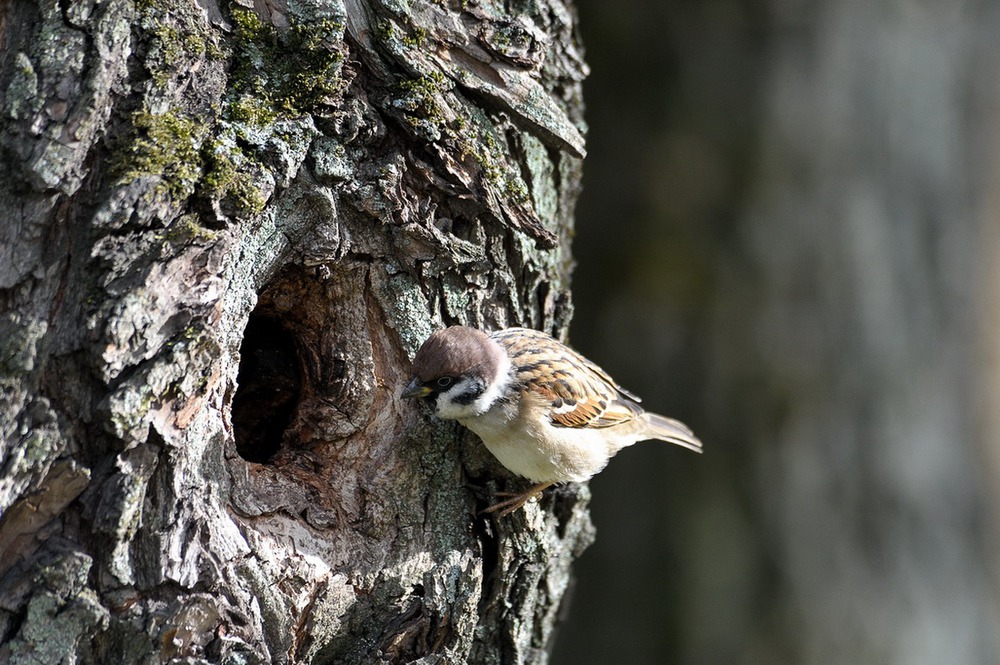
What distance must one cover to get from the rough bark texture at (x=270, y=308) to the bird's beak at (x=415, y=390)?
71mm

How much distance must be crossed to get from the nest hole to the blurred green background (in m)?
→ 1.66

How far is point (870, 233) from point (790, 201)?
1.23 feet

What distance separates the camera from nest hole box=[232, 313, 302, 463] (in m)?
2.97

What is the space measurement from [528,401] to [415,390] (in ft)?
1.79

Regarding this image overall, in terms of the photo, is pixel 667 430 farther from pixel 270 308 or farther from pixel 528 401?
pixel 270 308

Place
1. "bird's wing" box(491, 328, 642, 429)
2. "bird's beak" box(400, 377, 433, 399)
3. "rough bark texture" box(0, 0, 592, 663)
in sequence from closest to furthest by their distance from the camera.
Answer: "rough bark texture" box(0, 0, 592, 663)
"bird's beak" box(400, 377, 433, 399)
"bird's wing" box(491, 328, 642, 429)

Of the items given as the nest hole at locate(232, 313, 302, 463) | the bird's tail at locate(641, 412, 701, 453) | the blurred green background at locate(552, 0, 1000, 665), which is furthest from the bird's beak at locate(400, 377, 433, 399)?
the blurred green background at locate(552, 0, 1000, 665)

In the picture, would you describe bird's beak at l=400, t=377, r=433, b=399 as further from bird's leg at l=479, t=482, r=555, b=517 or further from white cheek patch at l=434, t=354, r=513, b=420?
bird's leg at l=479, t=482, r=555, b=517

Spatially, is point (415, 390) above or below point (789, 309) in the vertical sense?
below

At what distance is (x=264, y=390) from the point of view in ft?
10.1

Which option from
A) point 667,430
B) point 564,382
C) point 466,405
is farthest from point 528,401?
point 667,430

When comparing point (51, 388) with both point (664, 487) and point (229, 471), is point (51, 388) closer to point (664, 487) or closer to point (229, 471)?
point (229, 471)

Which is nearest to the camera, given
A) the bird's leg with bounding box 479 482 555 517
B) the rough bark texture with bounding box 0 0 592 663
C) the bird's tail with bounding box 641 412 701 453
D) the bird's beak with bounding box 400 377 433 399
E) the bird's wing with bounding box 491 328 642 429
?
the rough bark texture with bounding box 0 0 592 663

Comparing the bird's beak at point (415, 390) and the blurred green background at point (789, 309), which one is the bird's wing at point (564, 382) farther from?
the blurred green background at point (789, 309)
